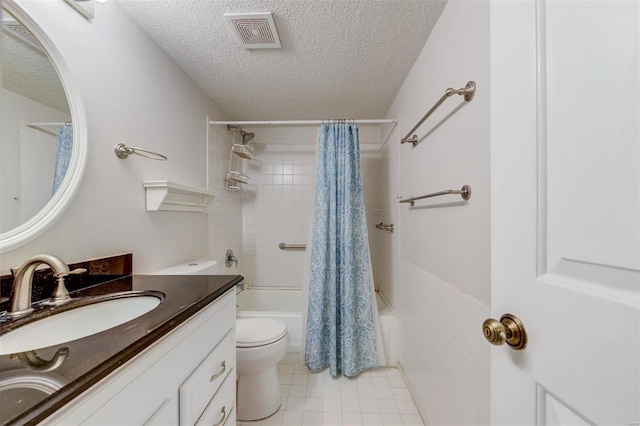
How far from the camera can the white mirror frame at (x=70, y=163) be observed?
0.79 meters

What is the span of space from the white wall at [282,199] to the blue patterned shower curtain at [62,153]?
189cm

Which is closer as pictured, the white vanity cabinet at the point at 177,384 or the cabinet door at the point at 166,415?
the white vanity cabinet at the point at 177,384

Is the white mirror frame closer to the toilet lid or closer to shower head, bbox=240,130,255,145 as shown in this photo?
the toilet lid

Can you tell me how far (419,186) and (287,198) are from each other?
165cm

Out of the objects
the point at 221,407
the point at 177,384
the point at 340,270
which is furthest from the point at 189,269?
the point at 340,270

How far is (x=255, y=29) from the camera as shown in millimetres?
1317

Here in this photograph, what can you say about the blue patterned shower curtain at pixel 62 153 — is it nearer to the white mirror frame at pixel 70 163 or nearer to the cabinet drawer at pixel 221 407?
the white mirror frame at pixel 70 163

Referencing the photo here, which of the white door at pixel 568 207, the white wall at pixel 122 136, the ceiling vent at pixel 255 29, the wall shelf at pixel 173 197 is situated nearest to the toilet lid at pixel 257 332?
the white wall at pixel 122 136

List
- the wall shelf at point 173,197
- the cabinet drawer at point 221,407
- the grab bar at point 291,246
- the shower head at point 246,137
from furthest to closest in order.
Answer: the grab bar at point 291,246 → the shower head at point 246,137 → the wall shelf at point 173,197 → the cabinet drawer at point 221,407

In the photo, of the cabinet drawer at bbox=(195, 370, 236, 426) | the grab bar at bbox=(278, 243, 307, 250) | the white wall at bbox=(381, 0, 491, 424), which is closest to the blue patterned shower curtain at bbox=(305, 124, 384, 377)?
the white wall at bbox=(381, 0, 491, 424)

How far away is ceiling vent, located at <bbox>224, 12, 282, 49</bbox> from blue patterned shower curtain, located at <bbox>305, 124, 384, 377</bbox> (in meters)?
0.76

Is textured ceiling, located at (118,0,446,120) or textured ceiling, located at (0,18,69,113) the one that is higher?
textured ceiling, located at (118,0,446,120)

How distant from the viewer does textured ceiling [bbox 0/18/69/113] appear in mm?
796

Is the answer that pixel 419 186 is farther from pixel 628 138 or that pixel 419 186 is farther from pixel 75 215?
pixel 75 215
